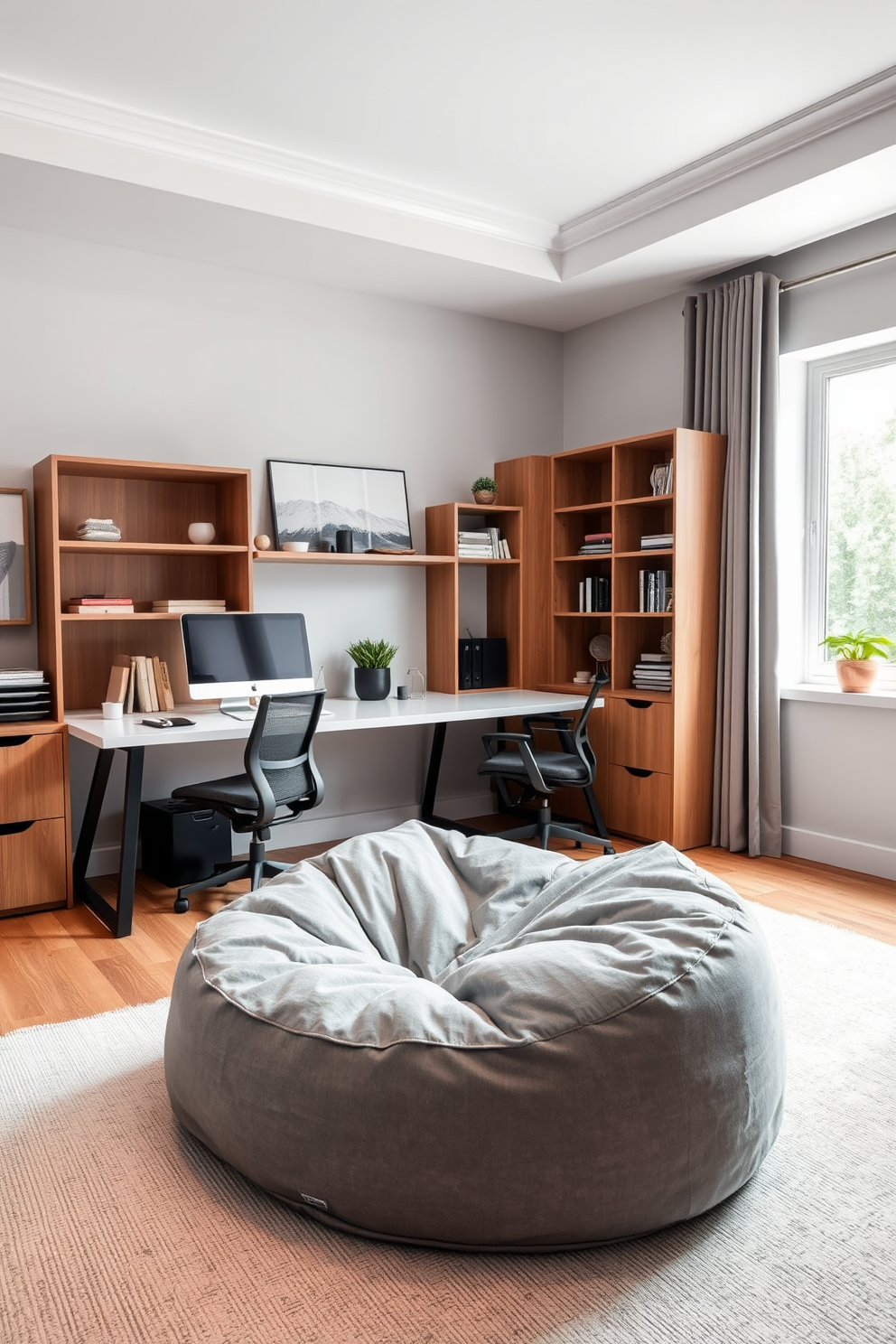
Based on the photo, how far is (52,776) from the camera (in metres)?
3.52

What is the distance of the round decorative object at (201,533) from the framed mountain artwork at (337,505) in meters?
0.41

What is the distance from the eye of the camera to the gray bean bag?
61.9 inches

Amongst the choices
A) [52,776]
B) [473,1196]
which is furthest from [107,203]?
[473,1196]

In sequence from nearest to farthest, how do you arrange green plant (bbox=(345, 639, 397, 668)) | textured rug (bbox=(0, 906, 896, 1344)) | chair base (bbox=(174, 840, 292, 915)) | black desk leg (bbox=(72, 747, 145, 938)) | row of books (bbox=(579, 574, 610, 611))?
1. textured rug (bbox=(0, 906, 896, 1344))
2. black desk leg (bbox=(72, 747, 145, 938))
3. chair base (bbox=(174, 840, 292, 915))
4. green plant (bbox=(345, 639, 397, 668))
5. row of books (bbox=(579, 574, 610, 611))

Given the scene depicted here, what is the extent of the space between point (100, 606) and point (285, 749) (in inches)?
37.1

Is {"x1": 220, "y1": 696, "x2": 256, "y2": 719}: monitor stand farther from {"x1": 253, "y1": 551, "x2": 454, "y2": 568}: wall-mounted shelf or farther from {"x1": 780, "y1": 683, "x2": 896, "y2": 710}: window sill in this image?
{"x1": 780, "y1": 683, "x2": 896, "y2": 710}: window sill

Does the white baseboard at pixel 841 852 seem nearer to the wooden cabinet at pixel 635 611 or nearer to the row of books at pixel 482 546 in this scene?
the wooden cabinet at pixel 635 611

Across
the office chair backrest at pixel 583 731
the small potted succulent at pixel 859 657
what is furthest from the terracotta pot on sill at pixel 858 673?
the office chair backrest at pixel 583 731

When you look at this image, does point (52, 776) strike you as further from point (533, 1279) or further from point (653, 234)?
point (653, 234)

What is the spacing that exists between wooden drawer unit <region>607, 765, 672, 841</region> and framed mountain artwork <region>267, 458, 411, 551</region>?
1.53 metres

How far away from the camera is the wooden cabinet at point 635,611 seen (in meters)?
4.33

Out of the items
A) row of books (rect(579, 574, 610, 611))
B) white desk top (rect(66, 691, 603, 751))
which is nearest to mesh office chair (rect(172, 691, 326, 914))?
white desk top (rect(66, 691, 603, 751))

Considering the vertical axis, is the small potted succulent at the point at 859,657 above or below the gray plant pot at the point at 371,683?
above

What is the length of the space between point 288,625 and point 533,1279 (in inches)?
116
